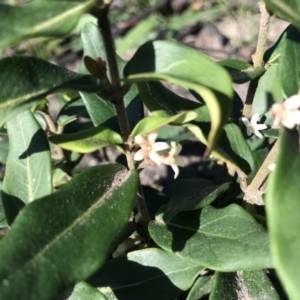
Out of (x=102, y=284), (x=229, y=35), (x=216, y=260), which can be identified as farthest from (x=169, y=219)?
(x=229, y=35)

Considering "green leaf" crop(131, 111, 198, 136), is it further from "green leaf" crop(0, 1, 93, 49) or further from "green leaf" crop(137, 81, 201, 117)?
"green leaf" crop(0, 1, 93, 49)

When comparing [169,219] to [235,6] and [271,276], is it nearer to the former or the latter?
[271,276]

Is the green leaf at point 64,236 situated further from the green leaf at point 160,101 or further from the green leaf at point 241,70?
the green leaf at point 241,70

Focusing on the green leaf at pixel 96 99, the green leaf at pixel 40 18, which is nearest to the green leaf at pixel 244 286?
the green leaf at pixel 96 99

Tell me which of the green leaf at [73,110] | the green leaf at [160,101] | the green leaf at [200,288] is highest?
the green leaf at [160,101]

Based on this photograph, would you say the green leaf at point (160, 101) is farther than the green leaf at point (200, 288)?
No

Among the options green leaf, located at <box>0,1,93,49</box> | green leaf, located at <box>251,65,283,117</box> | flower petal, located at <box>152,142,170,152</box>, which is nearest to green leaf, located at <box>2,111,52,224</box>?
flower petal, located at <box>152,142,170,152</box>

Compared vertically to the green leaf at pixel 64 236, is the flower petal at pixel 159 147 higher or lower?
higher
